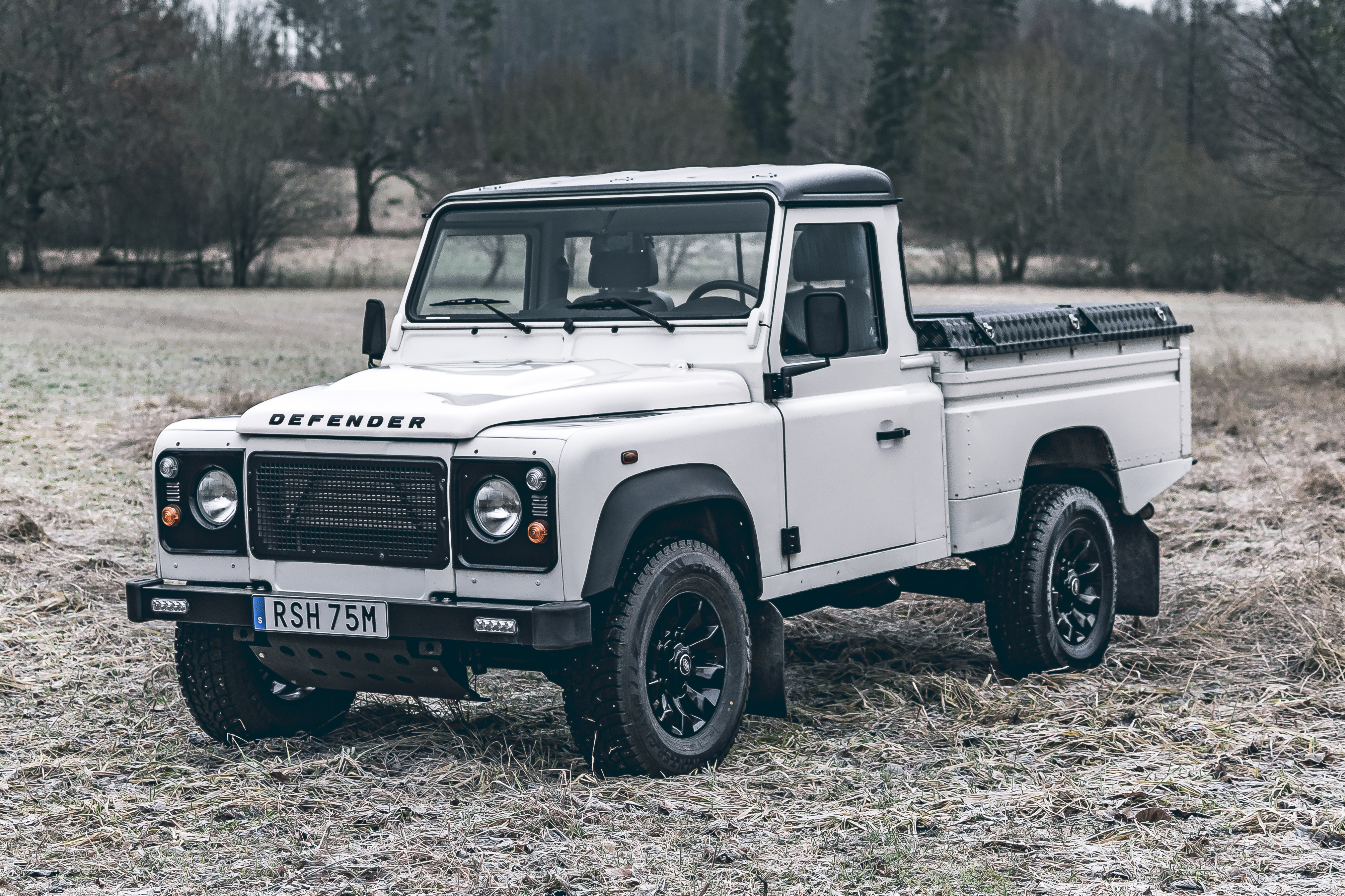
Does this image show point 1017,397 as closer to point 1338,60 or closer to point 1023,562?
point 1023,562

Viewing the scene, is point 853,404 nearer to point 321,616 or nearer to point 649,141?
point 321,616

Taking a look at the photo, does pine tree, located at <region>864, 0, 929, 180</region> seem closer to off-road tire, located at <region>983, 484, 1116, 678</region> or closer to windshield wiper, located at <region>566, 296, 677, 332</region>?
off-road tire, located at <region>983, 484, 1116, 678</region>

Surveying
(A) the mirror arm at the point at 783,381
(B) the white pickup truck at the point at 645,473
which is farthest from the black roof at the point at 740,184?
(A) the mirror arm at the point at 783,381

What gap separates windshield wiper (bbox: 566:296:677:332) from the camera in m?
6.08

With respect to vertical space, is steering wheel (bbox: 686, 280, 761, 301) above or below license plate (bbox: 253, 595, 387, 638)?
above

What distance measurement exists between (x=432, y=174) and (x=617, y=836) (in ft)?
219

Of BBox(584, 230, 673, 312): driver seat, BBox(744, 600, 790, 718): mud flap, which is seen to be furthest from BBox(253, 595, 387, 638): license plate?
BBox(584, 230, 673, 312): driver seat

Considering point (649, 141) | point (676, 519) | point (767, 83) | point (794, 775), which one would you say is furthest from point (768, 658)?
point (767, 83)

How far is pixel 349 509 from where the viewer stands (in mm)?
5227

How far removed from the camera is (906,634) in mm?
8070

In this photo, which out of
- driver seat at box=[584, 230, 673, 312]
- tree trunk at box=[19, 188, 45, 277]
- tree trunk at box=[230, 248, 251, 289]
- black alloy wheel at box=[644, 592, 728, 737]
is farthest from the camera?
tree trunk at box=[230, 248, 251, 289]

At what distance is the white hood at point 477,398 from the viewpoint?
201 inches

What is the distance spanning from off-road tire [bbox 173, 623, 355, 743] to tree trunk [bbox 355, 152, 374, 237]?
67.9 metres

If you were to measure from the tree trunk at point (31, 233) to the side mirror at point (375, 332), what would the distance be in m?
41.4
